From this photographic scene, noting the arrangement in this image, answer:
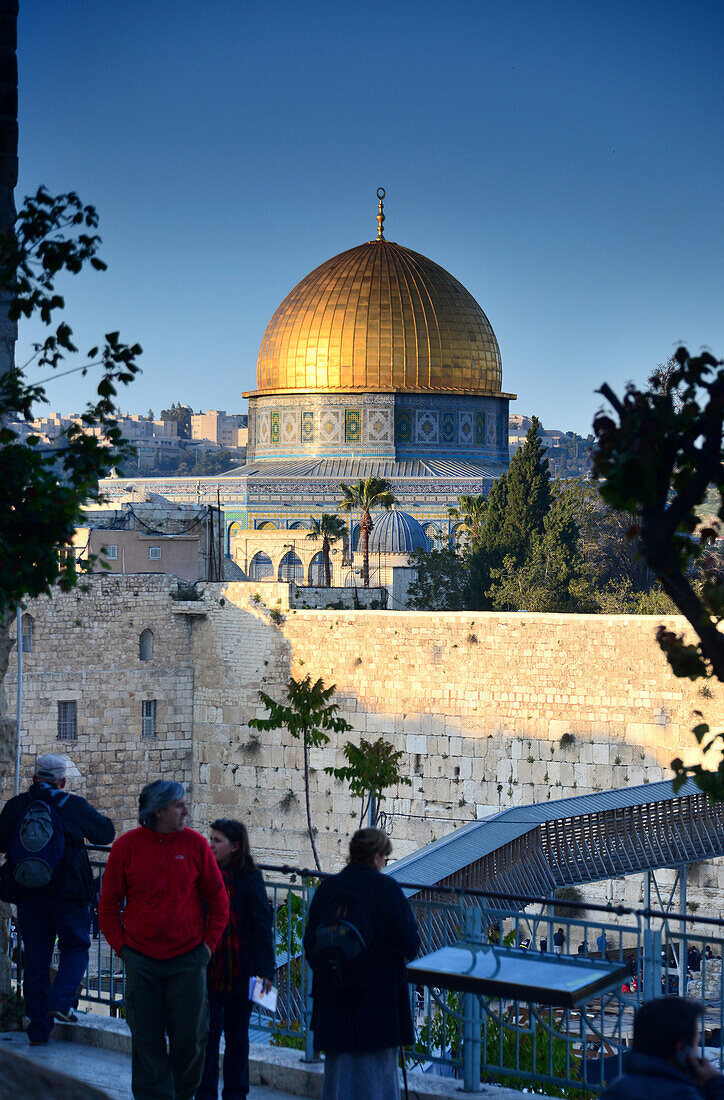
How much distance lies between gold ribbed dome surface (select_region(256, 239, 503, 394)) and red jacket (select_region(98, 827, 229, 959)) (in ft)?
131

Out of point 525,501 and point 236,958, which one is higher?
point 525,501

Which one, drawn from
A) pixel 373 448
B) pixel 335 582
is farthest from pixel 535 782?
pixel 373 448

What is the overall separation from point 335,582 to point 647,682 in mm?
18860

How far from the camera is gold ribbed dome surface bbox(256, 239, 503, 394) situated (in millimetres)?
44156

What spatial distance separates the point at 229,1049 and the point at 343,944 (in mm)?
968

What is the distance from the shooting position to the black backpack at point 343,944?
4293 millimetres

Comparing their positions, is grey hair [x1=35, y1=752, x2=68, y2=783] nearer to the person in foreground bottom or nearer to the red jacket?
the red jacket

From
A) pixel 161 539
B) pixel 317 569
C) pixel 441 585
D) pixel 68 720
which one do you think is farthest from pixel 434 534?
pixel 68 720

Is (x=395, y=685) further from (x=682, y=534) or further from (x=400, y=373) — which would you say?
(x=400, y=373)

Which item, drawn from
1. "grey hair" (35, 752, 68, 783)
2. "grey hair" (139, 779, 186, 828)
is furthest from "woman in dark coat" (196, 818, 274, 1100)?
"grey hair" (35, 752, 68, 783)

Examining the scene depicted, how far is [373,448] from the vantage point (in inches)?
1737

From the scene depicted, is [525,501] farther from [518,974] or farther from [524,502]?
[518,974]

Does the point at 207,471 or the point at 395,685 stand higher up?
the point at 207,471

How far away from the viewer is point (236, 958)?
16.1 feet
